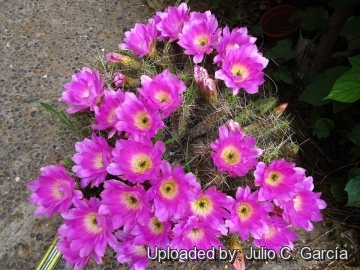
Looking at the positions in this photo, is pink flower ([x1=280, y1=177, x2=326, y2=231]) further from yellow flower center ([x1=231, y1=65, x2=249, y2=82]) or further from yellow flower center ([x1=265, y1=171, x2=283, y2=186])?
yellow flower center ([x1=231, y1=65, x2=249, y2=82])

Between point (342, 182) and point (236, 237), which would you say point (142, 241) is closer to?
point (236, 237)

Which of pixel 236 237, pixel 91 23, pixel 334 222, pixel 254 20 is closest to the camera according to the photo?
pixel 236 237

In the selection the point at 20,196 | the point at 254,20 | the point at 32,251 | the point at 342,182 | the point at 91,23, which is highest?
the point at 254,20

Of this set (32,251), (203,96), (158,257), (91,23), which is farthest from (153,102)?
(91,23)

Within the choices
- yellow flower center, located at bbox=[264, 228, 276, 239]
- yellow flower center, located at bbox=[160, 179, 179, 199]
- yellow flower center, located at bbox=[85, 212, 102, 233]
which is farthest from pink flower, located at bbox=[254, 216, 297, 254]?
yellow flower center, located at bbox=[85, 212, 102, 233]

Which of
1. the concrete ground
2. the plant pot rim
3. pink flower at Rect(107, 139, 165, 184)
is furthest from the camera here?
the plant pot rim

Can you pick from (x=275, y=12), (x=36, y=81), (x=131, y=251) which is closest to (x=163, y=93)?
(x=131, y=251)

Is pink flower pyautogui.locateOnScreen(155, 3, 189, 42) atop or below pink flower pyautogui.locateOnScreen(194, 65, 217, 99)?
atop

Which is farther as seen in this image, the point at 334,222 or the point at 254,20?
the point at 254,20
